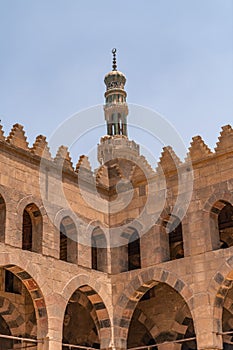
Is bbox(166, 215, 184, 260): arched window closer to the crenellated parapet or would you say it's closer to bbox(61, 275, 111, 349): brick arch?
the crenellated parapet

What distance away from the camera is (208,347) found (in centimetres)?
1658

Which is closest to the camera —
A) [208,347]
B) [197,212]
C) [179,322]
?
[208,347]

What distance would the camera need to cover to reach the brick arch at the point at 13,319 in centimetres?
1862

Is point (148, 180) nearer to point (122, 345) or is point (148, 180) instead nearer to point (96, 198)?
point (96, 198)

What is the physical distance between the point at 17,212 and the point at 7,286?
3681 mm

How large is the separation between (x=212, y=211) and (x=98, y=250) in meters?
3.84

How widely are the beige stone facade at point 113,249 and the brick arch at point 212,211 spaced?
30 millimetres

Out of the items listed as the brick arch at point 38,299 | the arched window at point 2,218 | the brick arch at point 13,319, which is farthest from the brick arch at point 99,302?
the arched window at point 2,218

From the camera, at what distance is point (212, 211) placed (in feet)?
59.3

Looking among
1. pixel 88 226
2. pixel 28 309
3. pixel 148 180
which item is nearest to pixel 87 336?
pixel 28 309

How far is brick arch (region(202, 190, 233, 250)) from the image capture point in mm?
17625

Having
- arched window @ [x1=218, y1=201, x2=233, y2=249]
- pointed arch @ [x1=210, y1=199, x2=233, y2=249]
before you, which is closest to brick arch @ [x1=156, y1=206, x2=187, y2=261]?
pointed arch @ [x1=210, y1=199, x2=233, y2=249]

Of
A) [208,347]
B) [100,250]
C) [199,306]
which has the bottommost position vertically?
[208,347]

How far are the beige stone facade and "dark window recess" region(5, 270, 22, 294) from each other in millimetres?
31
